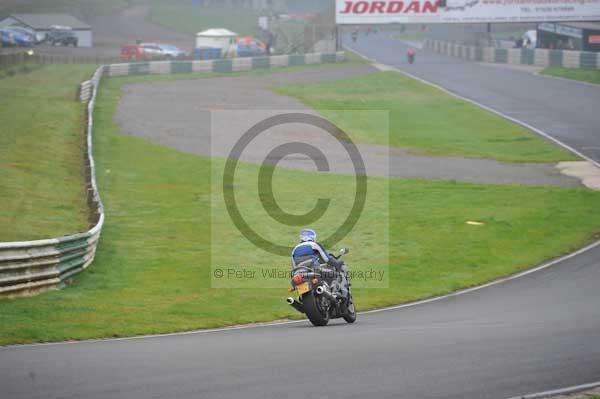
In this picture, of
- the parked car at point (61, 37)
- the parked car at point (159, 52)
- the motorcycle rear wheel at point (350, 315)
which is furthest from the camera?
the parked car at point (61, 37)

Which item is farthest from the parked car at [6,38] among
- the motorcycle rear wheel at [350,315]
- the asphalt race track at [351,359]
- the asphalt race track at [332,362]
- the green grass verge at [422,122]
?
the asphalt race track at [332,362]

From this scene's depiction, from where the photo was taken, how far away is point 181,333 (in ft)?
51.9

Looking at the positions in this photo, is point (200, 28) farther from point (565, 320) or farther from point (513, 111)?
point (565, 320)

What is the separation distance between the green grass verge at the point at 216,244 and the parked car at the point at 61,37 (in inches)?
2288

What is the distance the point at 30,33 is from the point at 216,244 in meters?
70.2

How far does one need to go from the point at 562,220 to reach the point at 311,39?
6591cm

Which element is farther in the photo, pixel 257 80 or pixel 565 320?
pixel 257 80

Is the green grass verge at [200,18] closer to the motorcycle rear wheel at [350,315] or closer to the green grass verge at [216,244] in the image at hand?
the green grass verge at [216,244]

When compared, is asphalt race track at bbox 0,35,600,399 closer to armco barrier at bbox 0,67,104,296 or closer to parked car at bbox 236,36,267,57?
armco barrier at bbox 0,67,104,296

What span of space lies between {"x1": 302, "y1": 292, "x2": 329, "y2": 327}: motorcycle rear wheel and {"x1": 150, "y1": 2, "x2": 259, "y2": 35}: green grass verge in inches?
4306

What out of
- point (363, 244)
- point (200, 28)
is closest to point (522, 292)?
point (363, 244)

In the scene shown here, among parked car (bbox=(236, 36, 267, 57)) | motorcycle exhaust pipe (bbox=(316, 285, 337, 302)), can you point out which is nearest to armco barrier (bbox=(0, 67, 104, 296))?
motorcycle exhaust pipe (bbox=(316, 285, 337, 302))

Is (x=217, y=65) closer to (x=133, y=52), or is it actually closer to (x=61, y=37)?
(x=133, y=52)

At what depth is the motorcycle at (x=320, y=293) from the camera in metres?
15.5
